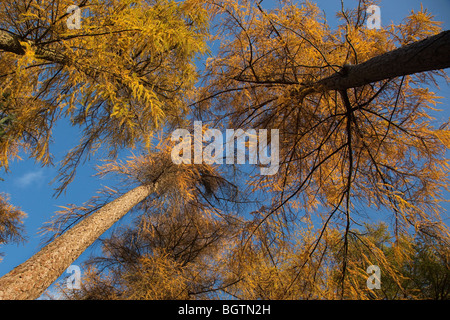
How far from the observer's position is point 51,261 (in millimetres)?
2742

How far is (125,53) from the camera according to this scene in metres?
3.22

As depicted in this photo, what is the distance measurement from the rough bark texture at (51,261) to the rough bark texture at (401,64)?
3.45 metres

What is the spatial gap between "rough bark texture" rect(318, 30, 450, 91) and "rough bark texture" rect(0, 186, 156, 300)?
11.3 ft

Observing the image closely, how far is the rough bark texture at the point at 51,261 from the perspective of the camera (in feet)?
7.83

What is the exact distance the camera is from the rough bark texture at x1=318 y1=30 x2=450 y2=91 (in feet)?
5.98

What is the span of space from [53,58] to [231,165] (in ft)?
9.89

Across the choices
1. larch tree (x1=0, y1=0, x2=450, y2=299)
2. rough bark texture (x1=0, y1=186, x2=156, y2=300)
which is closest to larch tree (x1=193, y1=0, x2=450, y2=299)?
larch tree (x1=0, y1=0, x2=450, y2=299)

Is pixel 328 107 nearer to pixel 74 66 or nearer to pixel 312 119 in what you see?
pixel 312 119

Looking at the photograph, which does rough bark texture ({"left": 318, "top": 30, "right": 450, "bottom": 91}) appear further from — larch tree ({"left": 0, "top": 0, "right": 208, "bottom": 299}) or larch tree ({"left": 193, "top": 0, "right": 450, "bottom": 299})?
larch tree ({"left": 0, "top": 0, "right": 208, "bottom": 299})

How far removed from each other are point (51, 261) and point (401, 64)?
3962mm

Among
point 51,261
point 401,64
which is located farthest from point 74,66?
point 401,64
